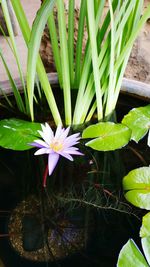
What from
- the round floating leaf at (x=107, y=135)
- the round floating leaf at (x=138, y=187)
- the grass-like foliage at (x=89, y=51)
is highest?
the grass-like foliage at (x=89, y=51)

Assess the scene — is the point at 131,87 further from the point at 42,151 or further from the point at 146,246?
the point at 146,246

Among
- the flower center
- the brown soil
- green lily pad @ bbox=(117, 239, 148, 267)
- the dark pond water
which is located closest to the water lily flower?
the flower center

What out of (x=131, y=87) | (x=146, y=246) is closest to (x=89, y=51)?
(x=131, y=87)

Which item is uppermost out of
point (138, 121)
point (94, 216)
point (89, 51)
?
point (89, 51)

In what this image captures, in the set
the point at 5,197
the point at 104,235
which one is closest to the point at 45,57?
the point at 5,197

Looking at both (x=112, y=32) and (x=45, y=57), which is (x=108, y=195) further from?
(x=45, y=57)

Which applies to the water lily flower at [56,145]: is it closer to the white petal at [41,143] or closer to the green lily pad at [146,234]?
the white petal at [41,143]

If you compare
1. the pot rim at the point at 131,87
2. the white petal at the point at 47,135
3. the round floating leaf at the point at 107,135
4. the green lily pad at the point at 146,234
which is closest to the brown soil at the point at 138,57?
the pot rim at the point at 131,87
